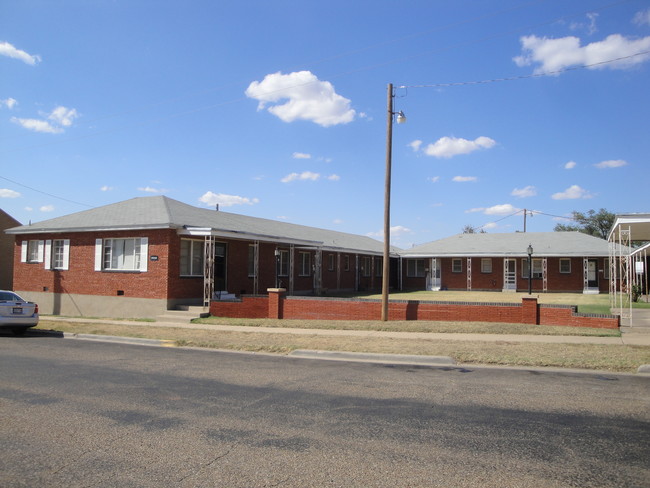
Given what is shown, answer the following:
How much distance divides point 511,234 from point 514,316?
26.8 metres

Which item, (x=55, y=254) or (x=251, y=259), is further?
(x=251, y=259)

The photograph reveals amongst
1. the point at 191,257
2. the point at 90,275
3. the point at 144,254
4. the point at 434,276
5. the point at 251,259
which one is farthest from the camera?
the point at 434,276

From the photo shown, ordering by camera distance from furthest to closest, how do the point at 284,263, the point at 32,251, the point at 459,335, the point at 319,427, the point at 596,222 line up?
the point at 596,222 < the point at 284,263 < the point at 32,251 < the point at 459,335 < the point at 319,427

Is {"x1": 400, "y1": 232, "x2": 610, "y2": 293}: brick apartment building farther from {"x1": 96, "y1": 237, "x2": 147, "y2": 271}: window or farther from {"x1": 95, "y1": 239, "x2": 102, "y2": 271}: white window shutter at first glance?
{"x1": 95, "y1": 239, "x2": 102, "y2": 271}: white window shutter

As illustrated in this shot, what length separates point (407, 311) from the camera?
17.7m

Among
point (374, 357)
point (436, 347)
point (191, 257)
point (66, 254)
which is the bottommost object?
point (374, 357)

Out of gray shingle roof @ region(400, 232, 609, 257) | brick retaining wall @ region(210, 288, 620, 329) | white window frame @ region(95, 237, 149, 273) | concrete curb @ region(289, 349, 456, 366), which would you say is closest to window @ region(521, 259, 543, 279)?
gray shingle roof @ region(400, 232, 609, 257)

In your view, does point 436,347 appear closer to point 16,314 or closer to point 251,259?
point 16,314

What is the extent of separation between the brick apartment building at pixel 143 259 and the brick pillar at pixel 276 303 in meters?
2.58

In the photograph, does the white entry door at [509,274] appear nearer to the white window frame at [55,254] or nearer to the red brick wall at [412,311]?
the red brick wall at [412,311]

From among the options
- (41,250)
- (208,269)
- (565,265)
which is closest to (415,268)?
(565,265)

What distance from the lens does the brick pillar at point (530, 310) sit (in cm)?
1597

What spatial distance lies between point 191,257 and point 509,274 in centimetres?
2412

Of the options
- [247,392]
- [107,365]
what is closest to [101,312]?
[107,365]
